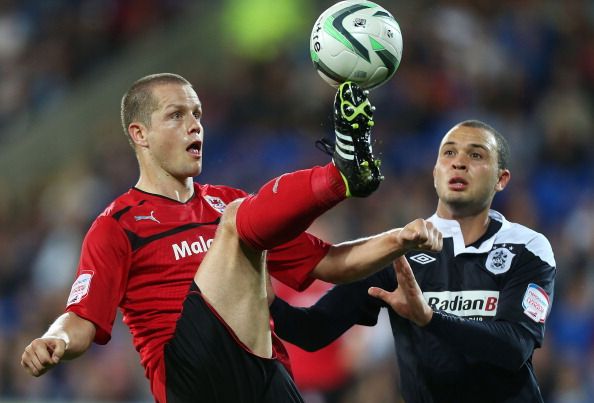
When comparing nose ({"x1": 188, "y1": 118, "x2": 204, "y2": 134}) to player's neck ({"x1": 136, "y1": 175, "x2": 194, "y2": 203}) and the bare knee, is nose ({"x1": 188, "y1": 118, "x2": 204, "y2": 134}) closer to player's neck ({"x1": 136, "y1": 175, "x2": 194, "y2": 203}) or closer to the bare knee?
player's neck ({"x1": 136, "y1": 175, "x2": 194, "y2": 203})

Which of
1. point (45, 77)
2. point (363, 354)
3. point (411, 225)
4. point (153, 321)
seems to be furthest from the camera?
point (45, 77)

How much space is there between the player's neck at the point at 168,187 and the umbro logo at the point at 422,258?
1004 mm

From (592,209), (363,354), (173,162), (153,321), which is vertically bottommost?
(363,354)

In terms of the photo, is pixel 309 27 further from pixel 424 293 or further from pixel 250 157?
pixel 424 293

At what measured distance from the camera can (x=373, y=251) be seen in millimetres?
4074

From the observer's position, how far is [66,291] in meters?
9.35

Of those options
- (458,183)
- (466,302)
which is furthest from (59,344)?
(458,183)

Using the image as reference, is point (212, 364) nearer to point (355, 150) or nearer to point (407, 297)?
point (407, 297)

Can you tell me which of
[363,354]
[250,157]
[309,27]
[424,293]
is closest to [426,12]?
[309,27]

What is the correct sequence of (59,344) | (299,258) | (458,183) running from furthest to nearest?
(458,183), (299,258), (59,344)

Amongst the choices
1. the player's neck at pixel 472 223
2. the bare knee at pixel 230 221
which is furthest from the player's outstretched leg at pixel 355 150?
the player's neck at pixel 472 223

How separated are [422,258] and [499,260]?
33 centimetres

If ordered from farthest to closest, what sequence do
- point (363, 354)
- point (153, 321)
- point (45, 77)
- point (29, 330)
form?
point (45, 77), point (29, 330), point (363, 354), point (153, 321)

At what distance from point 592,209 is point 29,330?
4.74m
